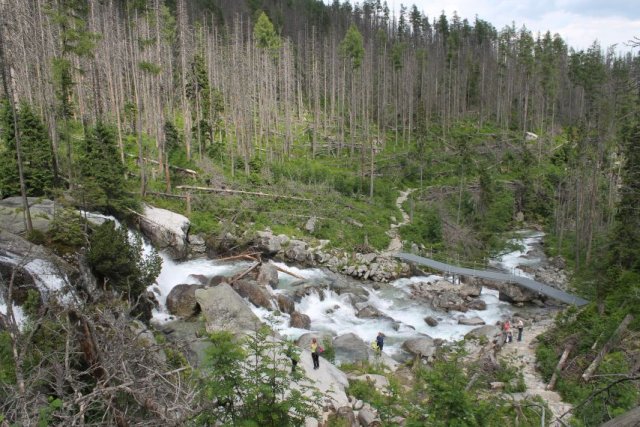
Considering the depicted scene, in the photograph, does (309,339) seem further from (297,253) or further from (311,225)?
(311,225)

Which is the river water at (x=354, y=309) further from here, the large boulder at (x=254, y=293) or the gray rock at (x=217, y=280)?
the gray rock at (x=217, y=280)

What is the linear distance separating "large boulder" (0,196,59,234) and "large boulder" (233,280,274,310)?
27.1ft

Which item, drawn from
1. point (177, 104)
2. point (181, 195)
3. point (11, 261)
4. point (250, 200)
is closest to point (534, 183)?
point (250, 200)

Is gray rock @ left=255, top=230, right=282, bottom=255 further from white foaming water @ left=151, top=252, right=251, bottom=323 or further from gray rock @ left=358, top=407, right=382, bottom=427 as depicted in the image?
gray rock @ left=358, top=407, right=382, bottom=427

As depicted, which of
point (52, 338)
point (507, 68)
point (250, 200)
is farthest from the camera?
point (507, 68)

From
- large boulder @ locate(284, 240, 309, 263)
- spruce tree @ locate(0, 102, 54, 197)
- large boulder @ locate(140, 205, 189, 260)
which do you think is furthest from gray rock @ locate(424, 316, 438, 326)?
spruce tree @ locate(0, 102, 54, 197)

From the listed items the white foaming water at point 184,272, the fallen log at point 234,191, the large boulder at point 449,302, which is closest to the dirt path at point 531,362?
the large boulder at point 449,302

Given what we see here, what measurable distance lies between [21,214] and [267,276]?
11.0m

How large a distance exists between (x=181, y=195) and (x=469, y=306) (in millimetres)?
19077

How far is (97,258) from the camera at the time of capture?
1476 centimetres

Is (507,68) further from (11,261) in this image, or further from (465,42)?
(11,261)

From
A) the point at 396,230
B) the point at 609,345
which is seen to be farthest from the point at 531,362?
the point at 396,230

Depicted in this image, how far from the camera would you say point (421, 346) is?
56.9ft

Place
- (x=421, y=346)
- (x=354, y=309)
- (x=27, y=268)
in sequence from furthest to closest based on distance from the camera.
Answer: (x=354, y=309) → (x=421, y=346) → (x=27, y=268)
